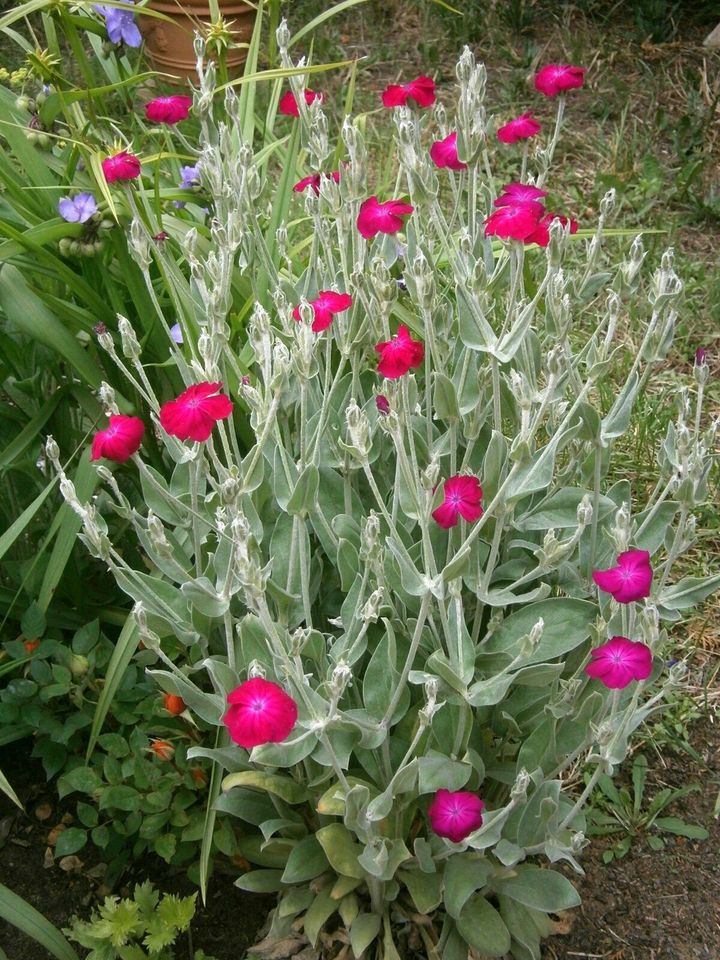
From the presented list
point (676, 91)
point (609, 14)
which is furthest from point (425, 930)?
point (609, 14)

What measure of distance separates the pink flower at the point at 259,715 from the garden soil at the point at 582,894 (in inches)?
27.9

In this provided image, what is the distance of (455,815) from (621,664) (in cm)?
28

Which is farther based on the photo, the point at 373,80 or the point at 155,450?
the point at 373,80

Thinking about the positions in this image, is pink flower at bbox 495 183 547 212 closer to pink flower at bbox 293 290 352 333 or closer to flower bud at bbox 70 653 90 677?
pink flower at bbox 293 290 352 333

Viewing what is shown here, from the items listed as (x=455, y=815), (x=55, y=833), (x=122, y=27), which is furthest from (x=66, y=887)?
(x=122, y=27)

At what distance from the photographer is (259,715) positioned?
1.05 meters

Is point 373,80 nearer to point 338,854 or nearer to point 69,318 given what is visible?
point 69,318

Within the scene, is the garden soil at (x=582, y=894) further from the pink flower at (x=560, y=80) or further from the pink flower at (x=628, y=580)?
the pink flower at (x=560, y=80)

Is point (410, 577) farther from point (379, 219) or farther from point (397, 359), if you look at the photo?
point (379, 219)

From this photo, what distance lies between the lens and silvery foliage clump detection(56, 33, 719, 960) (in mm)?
1256

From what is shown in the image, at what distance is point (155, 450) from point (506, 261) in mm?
723

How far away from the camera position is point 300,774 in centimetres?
145

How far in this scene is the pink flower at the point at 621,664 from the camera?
3.77 feet

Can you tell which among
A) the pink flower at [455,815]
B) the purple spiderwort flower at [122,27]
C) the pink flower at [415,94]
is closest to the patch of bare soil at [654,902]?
the pink flower at [455,815]
